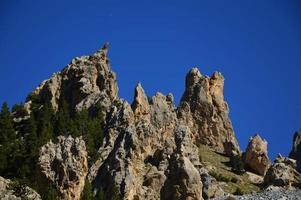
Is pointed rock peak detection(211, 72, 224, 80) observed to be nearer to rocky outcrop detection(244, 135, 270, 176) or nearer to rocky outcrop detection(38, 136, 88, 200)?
rocky outcrop detection(244, 135, 270, 176)

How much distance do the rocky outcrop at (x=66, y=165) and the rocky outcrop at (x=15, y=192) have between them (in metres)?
5.34

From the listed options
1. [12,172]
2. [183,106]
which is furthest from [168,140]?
[183,106]

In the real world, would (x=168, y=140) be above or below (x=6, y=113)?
below

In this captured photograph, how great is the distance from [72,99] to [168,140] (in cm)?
4330

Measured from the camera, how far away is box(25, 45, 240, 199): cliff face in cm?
11388

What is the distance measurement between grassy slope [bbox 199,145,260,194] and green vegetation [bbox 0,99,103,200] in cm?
2235

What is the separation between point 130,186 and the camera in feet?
374

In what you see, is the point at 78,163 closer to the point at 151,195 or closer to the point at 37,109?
the point at 151,195

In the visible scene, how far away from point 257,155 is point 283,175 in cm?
3114

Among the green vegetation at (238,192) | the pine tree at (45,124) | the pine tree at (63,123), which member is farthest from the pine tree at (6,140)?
the green vegetation at (238,192)

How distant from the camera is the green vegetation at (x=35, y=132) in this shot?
4919 inches

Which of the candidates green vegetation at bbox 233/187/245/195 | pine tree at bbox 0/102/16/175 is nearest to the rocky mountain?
green vegetation at bbox 233/187/245/195

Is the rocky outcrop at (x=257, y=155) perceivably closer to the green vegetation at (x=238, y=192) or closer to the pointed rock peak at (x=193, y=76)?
the green vegetation at (x=238, y=192)

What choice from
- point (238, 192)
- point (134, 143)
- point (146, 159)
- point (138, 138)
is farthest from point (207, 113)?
point (134, 143)
